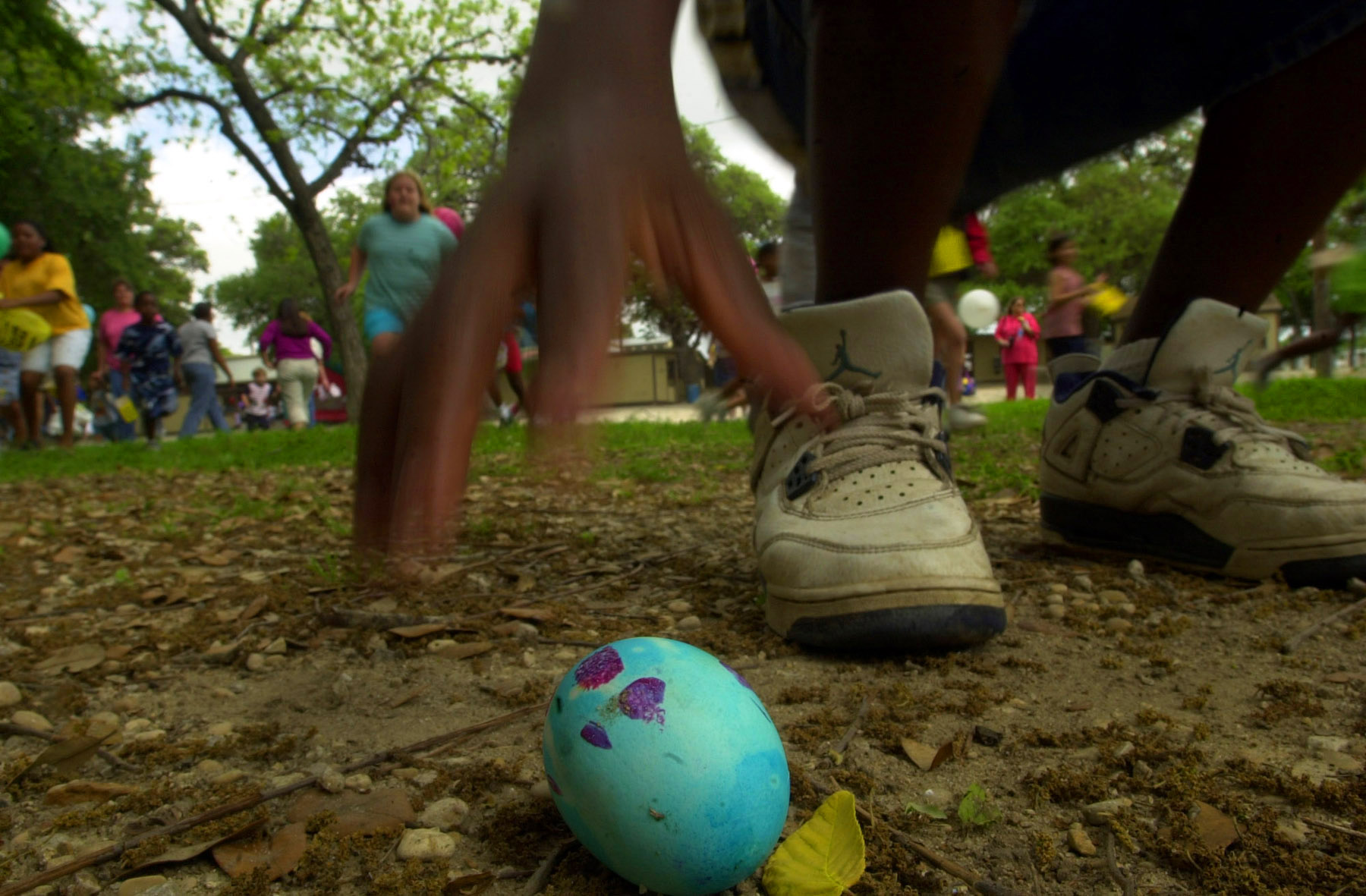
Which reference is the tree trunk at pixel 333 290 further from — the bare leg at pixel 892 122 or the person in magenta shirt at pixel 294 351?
the bare leg at pixel 892 122

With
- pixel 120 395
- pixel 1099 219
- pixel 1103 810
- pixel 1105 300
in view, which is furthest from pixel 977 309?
pixel 1099 219

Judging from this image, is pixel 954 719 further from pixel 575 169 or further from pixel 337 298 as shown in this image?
pixel 337 298

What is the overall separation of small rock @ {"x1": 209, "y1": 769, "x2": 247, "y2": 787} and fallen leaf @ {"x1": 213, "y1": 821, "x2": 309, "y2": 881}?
20cm

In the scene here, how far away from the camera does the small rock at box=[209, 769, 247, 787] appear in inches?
51.0

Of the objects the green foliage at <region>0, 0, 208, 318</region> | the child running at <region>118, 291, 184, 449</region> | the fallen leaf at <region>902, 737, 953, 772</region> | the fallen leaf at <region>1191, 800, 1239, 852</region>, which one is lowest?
the fallen leaf at <region>1191, 800, 1239, 852</region>

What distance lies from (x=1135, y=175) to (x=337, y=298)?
36355 mm

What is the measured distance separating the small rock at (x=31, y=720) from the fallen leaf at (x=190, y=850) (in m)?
0.63

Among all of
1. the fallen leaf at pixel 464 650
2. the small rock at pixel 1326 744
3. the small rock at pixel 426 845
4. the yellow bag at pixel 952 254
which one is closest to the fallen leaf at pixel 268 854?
the small rock at pixel 426 845

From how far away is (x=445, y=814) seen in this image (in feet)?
3.86

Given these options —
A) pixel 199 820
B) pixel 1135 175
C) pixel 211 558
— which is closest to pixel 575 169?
pixel 199 820

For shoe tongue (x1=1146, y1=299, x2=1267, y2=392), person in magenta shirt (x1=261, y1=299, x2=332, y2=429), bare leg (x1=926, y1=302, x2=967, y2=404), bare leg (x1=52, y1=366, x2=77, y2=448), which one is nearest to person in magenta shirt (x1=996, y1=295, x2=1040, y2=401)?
bare leg (x1=926, y1=302, x2=967, y2=404)

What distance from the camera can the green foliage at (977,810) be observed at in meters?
1.11

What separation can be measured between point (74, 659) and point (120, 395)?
39.1 ft

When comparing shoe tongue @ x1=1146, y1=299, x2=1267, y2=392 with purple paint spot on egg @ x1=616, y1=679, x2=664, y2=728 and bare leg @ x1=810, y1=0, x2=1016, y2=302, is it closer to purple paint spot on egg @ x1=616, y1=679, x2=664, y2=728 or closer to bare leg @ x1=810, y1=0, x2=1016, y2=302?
bare leg @ x1=810, y1=0, x2=1016, y2=302
